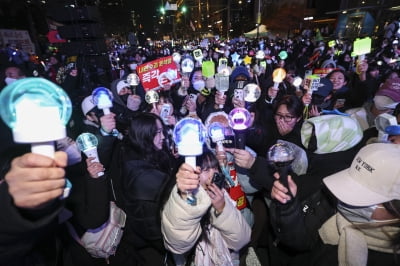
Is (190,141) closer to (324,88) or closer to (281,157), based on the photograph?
(281,157)

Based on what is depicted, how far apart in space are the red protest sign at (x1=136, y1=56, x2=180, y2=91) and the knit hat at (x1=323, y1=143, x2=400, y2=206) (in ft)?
11.6

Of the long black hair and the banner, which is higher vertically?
the banner

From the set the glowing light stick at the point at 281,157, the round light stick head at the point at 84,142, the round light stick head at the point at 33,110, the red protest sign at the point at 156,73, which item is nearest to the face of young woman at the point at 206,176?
the glowing light stick at the point at 281,157

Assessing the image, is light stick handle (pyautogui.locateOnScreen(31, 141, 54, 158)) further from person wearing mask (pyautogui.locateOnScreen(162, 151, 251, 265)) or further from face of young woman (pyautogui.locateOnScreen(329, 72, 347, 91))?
face of young woman (pyautogui.locateOnScreen(329, 72, 347, 91))

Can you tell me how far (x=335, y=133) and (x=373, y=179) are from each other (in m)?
1.01

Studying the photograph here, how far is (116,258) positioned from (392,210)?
2410mm

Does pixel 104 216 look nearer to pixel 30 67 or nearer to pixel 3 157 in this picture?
pixel 3 157

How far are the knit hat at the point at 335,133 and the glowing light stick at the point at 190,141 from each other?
1633 mm

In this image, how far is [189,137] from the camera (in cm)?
127

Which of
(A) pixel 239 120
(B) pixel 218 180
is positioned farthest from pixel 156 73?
(B) pixel 218 180

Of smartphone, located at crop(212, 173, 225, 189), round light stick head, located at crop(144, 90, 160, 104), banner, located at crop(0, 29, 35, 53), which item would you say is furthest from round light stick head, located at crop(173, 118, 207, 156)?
banner, located at crop(0, 29, 35, 53)

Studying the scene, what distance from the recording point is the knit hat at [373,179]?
136 centimetres

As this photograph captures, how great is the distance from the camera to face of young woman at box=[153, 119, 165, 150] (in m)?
2.46

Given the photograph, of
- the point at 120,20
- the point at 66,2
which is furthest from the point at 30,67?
the point at 120,20
